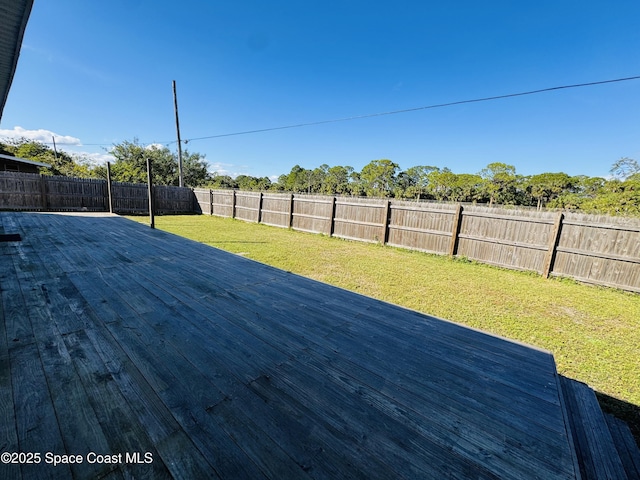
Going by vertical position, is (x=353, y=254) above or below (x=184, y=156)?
below

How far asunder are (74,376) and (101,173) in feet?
105

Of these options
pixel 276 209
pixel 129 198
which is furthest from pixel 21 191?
pixel 276 209

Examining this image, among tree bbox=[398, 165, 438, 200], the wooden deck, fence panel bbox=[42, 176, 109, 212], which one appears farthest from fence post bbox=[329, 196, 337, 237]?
tree bbox=[398, 165, 438, 200]

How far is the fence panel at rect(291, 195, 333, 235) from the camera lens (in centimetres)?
974

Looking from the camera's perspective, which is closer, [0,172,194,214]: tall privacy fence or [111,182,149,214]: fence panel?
[0,172,194,214]: tall privacy fence

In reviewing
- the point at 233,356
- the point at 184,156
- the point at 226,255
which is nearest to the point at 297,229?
the point at 226,255

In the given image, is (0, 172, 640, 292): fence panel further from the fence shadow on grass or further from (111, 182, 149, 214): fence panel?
the fence shadow on grass

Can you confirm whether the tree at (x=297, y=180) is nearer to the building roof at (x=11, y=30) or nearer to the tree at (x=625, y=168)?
the tree at (x=625, y=168)

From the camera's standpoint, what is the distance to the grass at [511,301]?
262cm

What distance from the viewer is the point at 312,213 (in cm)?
1020

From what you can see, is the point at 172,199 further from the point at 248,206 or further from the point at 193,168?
the point at 193,168

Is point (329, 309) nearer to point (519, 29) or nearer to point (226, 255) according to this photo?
point (226, 255)

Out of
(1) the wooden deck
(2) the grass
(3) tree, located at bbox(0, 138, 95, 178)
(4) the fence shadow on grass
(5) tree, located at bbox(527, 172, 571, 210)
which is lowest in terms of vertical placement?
(4) the fence shadow on grass

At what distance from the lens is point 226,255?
4375 millimetres
